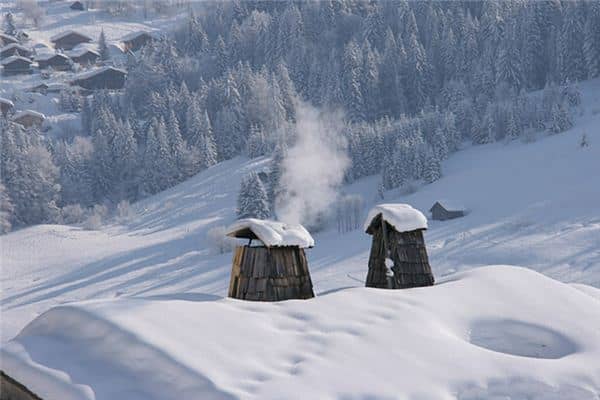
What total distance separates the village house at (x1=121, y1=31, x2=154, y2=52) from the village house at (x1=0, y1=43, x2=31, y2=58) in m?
24.1

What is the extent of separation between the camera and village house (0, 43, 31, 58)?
12206cm

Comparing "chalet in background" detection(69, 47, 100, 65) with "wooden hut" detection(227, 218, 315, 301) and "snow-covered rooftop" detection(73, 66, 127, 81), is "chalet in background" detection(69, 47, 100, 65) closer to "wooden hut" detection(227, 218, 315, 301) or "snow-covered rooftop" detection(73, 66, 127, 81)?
"snow-covered rooftop" detection(73, 66, 127, 81)

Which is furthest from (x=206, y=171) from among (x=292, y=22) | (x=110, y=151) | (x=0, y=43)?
(x=0, y=43)

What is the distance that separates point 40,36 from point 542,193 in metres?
115

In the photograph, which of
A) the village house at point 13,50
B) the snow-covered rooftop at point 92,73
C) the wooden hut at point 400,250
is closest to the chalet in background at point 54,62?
the village house at point 13,50

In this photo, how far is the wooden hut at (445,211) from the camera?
54.1 meters

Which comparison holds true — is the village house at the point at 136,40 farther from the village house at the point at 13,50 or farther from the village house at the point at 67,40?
the village house at the point at 13,50

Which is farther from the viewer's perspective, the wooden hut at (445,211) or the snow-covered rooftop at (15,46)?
the snow-covered rooftop at (15,46)

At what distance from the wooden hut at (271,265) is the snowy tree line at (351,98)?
170 ft

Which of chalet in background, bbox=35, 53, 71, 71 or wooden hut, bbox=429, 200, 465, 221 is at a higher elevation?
chalet in background, bbox=35, 53, 71, 71

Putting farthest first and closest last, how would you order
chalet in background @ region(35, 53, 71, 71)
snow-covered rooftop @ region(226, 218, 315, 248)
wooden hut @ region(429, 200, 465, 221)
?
chalet in background @ region(35, 53, 71, 71) → wooden hut @ region(429, 200, 465, 221) → snow-covered rooftop @ region(226, 218, 315, 248)

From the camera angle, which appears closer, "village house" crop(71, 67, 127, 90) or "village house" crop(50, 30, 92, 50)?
"village house" crop(71, 67, 127, 90)

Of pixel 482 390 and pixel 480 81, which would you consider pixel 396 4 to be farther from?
pixel 482 390

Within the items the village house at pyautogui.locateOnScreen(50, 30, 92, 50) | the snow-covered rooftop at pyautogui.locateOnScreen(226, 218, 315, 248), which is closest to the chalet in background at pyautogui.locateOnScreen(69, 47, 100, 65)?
the village house at pyautogui.locateOnScreen(50, 30, 92, 50)
